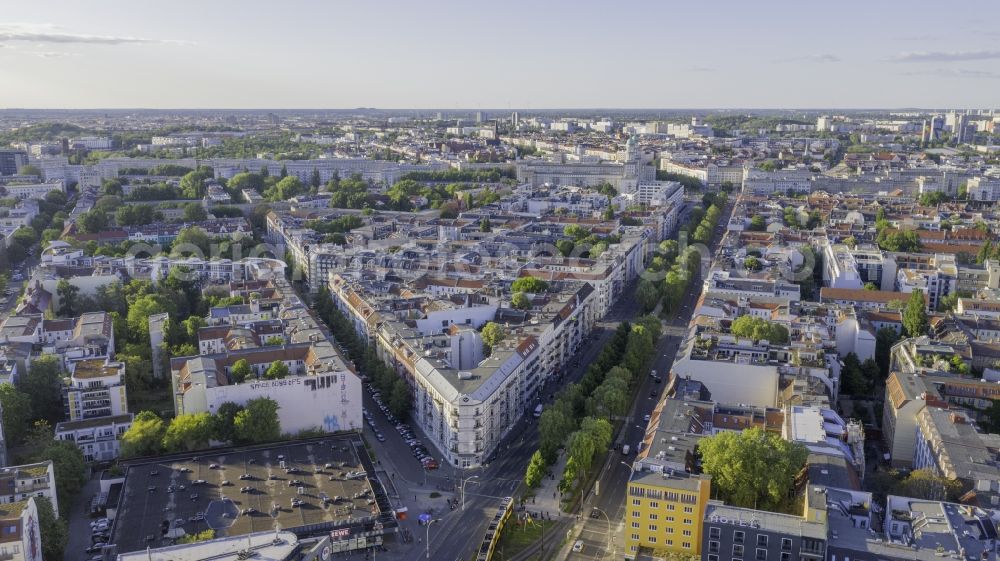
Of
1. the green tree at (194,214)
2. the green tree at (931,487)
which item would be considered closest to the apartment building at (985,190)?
the green tree at (931,487)

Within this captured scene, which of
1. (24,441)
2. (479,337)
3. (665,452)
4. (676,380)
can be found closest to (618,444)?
(676,380)

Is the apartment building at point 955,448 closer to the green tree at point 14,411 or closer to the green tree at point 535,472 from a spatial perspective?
the green tree at point 535,472

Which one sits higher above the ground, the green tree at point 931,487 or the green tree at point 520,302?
the green tree at point 520,302

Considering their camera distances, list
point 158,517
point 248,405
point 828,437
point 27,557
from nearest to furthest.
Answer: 1. point 27,557
2. point 158,517
3. point 828,437
4. point 248,405

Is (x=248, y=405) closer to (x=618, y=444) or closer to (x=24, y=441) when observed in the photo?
(x=24, y=441)

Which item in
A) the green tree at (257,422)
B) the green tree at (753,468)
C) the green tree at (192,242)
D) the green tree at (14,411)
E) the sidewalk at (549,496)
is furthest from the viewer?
the green tree at (192,242)

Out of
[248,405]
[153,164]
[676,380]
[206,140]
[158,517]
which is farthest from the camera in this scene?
[206,140]
